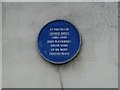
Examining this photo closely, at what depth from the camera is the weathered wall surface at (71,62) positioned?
10320 mm

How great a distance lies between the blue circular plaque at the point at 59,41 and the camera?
10.3 metres

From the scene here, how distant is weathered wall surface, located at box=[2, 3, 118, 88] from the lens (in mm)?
10320

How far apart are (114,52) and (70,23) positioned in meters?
1.11

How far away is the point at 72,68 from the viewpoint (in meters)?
10.3

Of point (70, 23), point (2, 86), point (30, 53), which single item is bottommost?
point (2, 86)

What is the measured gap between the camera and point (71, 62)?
10.4 metres

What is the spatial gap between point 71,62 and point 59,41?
0.51 m

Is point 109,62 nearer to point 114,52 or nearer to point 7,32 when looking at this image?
point 114,52

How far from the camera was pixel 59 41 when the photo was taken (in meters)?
10.4

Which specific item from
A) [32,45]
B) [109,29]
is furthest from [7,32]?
A: [109,29]

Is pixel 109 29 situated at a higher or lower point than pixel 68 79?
higher

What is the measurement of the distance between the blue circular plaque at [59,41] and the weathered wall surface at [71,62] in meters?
0.11

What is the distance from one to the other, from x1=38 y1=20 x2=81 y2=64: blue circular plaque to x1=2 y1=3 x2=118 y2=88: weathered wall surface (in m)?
0.11

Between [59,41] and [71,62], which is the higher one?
[59,41]
